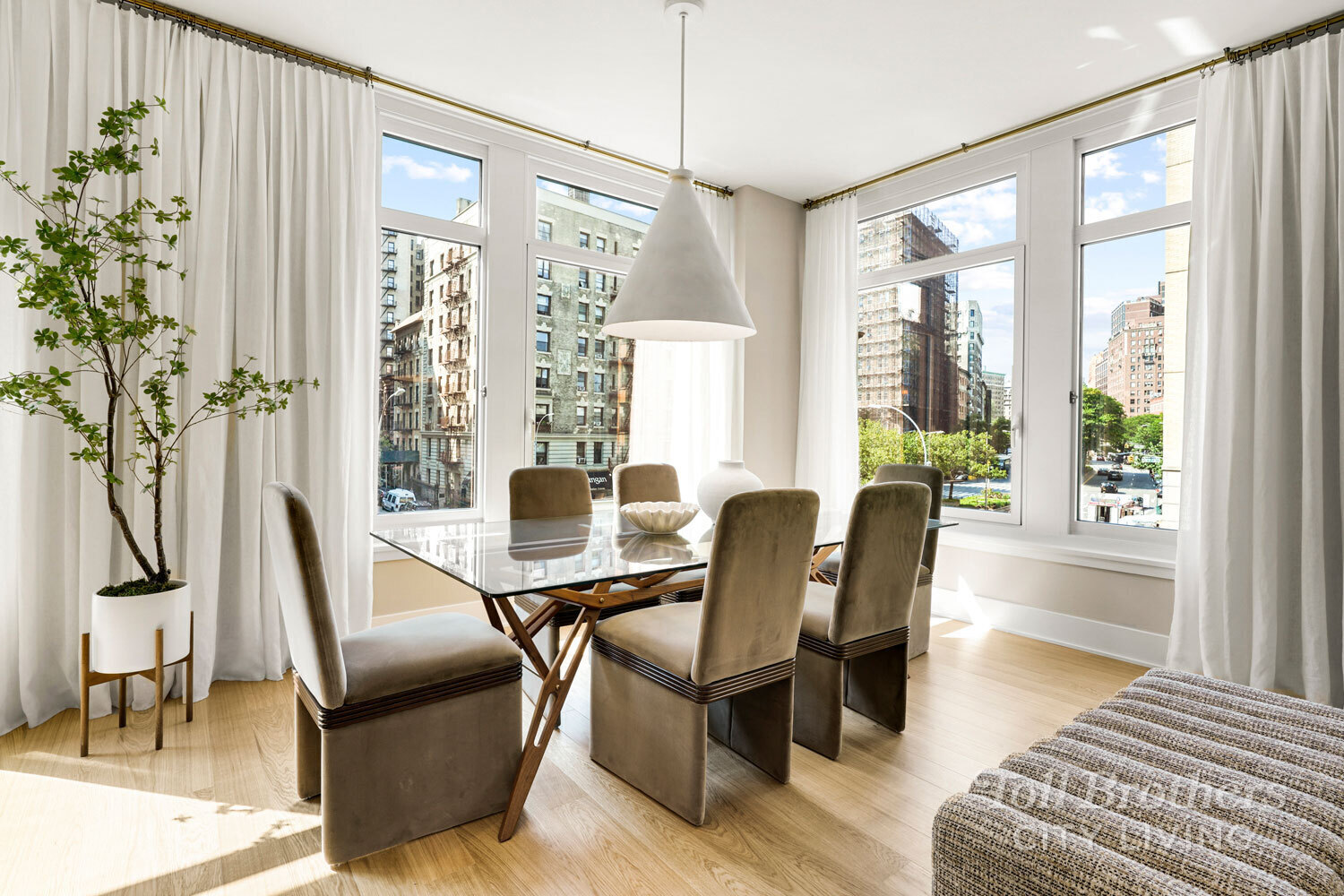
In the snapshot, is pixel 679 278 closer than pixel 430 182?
Yes

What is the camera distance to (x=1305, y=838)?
1116mm

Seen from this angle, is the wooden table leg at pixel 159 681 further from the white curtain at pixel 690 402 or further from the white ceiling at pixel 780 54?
the white curtain at pixel 690 402

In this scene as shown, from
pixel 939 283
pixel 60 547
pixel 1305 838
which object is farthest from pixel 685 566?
pixel 939 283

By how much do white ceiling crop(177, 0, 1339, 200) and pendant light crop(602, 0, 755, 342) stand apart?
18.1 inches

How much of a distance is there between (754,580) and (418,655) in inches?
36.2

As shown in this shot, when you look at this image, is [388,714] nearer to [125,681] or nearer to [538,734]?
[538,734]

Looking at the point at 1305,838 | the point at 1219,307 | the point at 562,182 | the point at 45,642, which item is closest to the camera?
the point at 1305,838

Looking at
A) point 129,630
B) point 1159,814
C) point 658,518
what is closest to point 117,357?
point 129,630

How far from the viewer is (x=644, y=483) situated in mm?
3482

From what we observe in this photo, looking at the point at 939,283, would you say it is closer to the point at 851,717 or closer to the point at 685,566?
the point at 851,717

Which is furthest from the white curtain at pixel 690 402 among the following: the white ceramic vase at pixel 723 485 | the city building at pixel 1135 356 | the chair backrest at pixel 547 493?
the city building at pixel 1135 356

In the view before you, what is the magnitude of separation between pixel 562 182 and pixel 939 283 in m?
2.47

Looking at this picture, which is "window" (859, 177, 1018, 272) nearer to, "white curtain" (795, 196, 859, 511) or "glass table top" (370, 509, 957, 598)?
"white curtain" (795, 196, 859, 511)

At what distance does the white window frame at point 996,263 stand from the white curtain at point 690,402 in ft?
3.87
